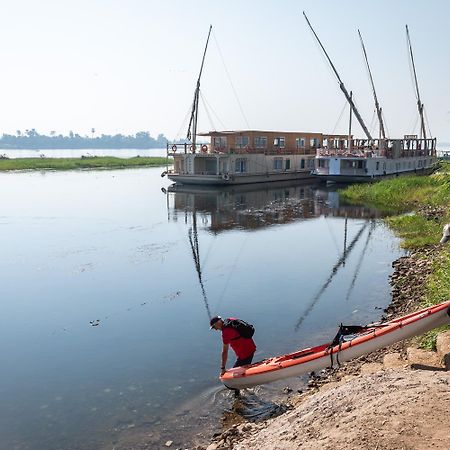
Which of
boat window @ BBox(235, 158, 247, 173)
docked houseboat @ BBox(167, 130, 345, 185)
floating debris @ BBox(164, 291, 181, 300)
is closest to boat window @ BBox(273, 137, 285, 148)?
docked houseboat @ BBox(167, 130, 345, 185)

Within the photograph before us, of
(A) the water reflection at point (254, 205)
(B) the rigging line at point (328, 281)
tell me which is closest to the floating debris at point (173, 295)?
(B) the rigging line at point (328, 281)

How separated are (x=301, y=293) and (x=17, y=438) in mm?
10670

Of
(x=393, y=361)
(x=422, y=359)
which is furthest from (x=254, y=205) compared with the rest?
(x=422, y=359)

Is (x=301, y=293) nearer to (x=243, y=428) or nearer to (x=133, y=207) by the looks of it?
(x=243, y=428)

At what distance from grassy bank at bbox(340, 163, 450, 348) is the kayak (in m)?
0.98

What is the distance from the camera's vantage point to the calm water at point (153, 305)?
9.84 meters

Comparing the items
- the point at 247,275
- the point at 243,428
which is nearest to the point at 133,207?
the point at 247,275

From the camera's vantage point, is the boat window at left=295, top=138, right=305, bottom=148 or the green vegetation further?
the boat window at left=295, top=138, right=305, bottom=148

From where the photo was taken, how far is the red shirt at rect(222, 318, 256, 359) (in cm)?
989

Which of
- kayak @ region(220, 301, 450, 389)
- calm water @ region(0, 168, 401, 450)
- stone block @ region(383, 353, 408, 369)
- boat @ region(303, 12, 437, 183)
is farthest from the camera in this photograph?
boat @ region(303, 12, 437, 183)

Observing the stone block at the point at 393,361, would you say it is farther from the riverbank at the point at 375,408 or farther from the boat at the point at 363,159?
the boat at the point at 363,159

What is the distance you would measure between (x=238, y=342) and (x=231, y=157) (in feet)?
143

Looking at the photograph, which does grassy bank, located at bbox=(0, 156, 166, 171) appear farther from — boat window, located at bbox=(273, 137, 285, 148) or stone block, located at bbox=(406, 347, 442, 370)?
stone block, located at bbox=(406, 347, 442, 370)

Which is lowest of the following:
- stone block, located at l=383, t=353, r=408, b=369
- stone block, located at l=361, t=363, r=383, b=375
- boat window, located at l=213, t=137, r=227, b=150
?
stone block, located at l=361, t=363, r=383, b=375
